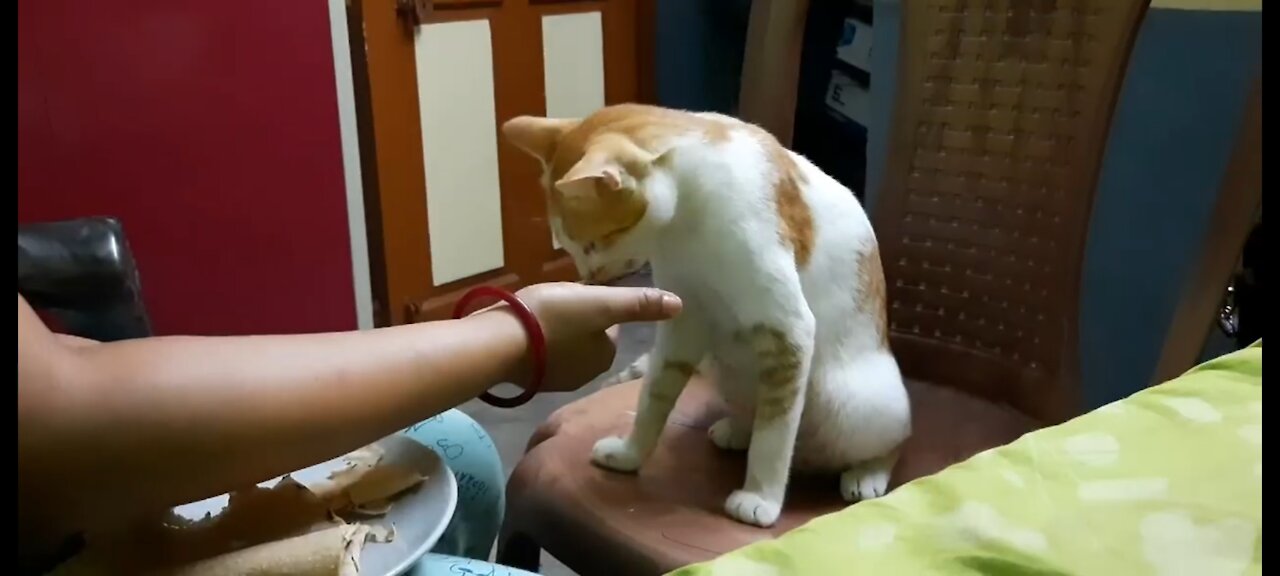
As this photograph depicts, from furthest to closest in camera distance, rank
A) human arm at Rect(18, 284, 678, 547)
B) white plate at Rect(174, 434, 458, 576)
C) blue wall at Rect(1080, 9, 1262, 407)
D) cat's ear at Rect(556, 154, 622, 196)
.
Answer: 1. blue wall at Rect(1080, 9, 1262, 407)
2. cat's ear at Rect(556, 154, 622, 196)
3. white plate at Rect(174, 434, 458, 576)
4. human arm at Rect(18, 284, 678, 547)

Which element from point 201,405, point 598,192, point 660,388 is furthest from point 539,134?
point 201,405

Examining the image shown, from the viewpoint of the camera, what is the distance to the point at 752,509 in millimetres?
874

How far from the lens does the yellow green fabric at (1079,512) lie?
1.63ft

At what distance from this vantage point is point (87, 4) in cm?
134

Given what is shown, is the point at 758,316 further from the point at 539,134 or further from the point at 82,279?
the point at 82,279

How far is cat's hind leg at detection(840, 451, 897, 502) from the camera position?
939 mm

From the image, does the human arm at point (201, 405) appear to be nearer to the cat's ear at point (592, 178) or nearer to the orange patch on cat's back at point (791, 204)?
the cat's ear at point (592, 178)

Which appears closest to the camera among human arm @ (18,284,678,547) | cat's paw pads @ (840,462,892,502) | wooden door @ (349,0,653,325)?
human arm @ (18,284,678,547)

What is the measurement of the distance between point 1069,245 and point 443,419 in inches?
25.4

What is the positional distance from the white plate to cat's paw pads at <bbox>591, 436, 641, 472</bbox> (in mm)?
303

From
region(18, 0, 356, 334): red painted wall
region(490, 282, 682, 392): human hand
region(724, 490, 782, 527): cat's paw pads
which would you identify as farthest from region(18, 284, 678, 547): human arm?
region(18, 0, 356, 334): red painted wall

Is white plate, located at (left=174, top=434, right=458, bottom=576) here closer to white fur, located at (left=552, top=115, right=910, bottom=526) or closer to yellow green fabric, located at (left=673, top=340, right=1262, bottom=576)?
yellow green fabric, located at (left=673, top=340, right=1262, bottom=576)

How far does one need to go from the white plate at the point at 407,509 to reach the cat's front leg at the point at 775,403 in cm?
32

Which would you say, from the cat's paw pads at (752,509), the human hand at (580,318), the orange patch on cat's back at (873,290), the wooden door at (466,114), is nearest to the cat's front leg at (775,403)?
the cat's paw pads at (752,509)
